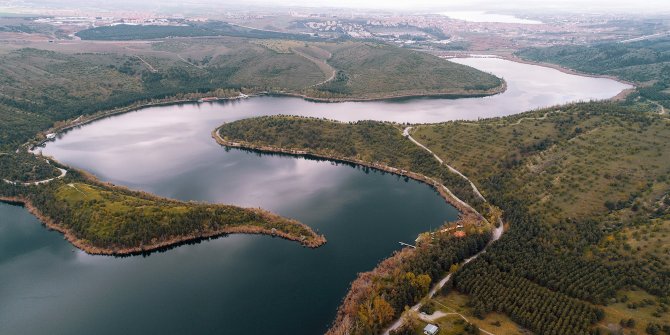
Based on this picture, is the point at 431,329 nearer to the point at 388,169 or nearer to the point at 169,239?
the point at 169,239

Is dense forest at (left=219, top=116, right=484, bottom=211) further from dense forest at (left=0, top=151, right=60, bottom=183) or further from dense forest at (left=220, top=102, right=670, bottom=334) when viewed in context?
dense forest at (left=0, top=151, right=60, bottom=183)

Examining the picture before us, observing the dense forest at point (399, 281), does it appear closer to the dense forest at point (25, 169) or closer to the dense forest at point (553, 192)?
the dense forest at point (553, 192)

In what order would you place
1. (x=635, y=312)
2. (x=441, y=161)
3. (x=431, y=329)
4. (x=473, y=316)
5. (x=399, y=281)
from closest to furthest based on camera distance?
(x=431, y=329), (x=635, y=312), (x=473, y=316), (x=399, y=281), (x=441, y=161)

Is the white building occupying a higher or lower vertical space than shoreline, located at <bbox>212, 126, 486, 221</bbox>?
lower

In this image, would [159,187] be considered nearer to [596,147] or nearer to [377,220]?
[377,220]

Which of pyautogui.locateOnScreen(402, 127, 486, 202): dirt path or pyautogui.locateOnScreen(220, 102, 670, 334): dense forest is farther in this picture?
pyautogui.locateOnScreen(402, 127, 486, 202): dirt path

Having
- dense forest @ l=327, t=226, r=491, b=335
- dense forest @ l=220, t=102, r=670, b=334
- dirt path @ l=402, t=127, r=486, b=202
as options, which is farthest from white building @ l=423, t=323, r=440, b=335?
dirt path @ l=402, t=127, r=486, b=202

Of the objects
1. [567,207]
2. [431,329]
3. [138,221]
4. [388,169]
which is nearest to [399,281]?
[431,329]

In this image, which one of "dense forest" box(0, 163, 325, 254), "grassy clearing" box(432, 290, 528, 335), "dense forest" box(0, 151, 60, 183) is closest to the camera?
"grassy clearing" box(432, 290, 528, 335)

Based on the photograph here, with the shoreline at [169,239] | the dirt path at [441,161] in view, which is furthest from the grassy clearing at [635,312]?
the shoreline at [169,239]
